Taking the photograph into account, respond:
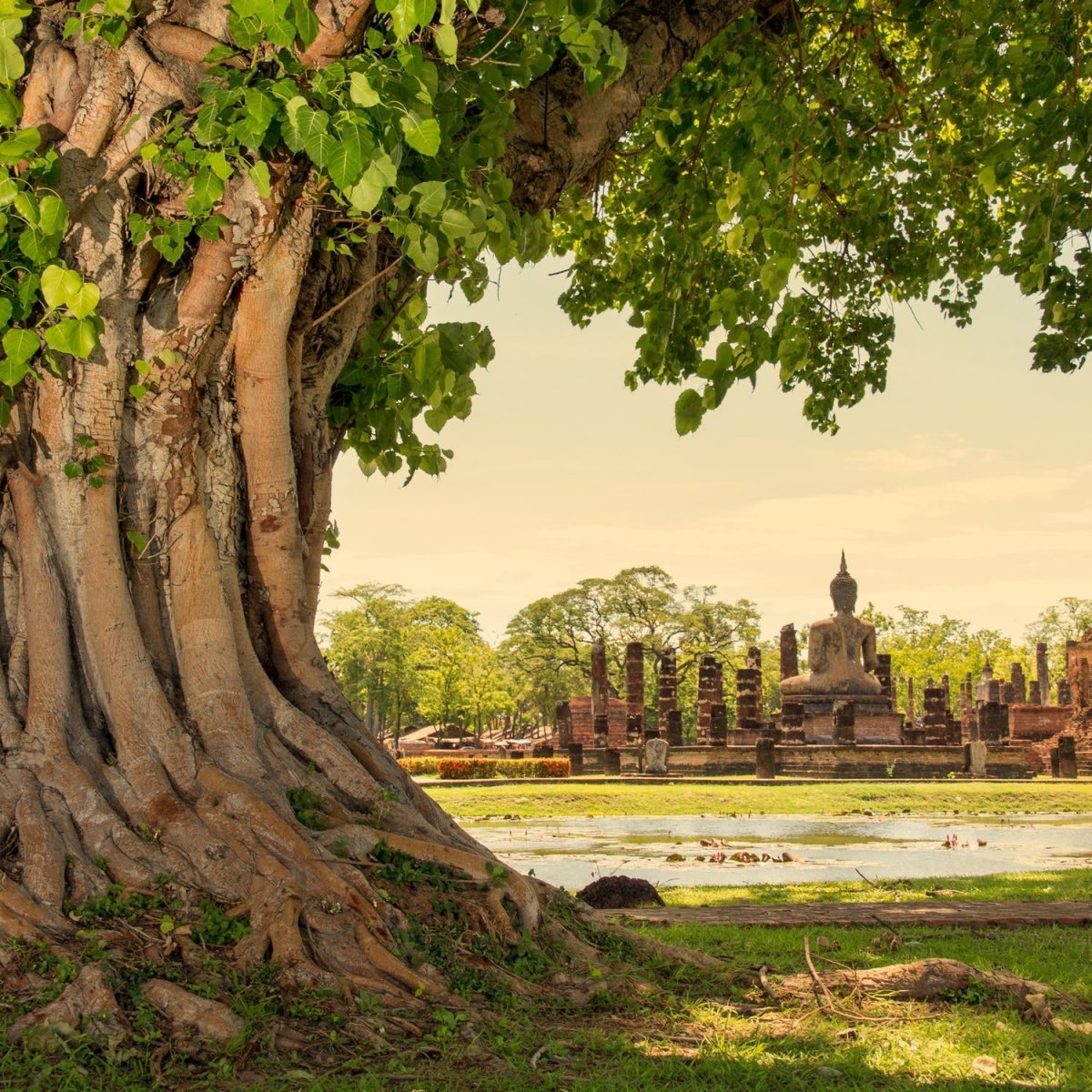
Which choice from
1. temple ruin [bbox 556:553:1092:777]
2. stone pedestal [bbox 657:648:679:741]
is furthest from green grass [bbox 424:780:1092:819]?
stone pedestal [bbox 657:648:679:741]

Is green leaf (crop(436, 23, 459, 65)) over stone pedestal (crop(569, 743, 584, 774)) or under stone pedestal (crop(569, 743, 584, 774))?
over

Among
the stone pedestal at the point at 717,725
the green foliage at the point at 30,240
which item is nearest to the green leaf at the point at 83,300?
the green foliage at the point at 30,240

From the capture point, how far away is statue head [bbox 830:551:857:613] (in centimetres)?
3969

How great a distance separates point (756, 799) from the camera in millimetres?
21125

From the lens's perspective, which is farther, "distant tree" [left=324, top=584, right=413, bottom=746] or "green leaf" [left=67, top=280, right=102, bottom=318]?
"distant tree" [left=324, top=584, right=413, bottom=746]

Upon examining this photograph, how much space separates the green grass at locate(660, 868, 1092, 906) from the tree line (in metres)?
41.9

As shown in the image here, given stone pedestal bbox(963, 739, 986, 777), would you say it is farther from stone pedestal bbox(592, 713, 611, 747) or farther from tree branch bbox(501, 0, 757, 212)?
tree branch bbox(501, 0, 757, 212)

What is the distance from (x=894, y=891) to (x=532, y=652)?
53.5 metres

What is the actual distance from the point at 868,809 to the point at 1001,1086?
16.5 meters

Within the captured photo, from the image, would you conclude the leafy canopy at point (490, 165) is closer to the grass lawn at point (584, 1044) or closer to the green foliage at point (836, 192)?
the green foliage at point (836, 192)

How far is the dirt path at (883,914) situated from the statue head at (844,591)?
32915 millimetres

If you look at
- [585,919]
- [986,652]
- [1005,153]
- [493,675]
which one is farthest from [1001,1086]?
[986,652]

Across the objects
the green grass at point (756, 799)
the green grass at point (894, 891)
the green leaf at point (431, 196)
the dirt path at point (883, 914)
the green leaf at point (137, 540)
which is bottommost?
the green grass at point (756, 799)

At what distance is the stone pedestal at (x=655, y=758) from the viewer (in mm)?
31094
